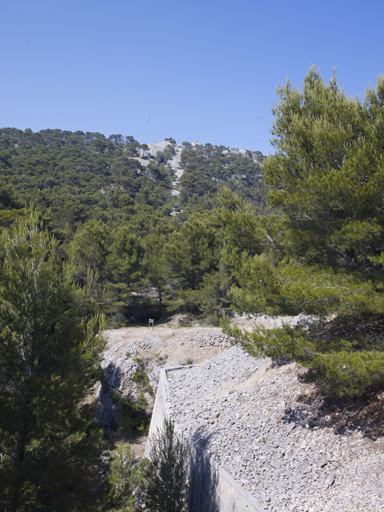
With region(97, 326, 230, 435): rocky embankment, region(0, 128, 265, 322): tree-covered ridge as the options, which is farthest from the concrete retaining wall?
region(97, 326, 230, 435): rocky embankment

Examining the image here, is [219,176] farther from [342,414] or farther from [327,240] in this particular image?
[342,414]

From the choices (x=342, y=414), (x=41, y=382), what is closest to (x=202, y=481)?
(x=342, y=414)

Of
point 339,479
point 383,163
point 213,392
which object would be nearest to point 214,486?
point 339,479

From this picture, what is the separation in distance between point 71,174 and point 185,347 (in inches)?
2586

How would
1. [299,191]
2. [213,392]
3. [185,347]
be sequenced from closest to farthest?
1. [299,191]
2. [213,392]
3. [185,347]

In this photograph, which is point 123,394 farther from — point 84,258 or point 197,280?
point 84,258

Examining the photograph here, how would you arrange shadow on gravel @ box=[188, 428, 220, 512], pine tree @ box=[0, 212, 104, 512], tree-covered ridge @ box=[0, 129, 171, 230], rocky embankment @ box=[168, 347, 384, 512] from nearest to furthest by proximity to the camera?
rocky embankment @ box=[168, 347, 384, 512], pine tree @ box=[0, 212, 104, 512], shadow on gravel @ box=[188, 428, 220, 512], tree-covered ridge @ box=[0, 129, 171, 230]

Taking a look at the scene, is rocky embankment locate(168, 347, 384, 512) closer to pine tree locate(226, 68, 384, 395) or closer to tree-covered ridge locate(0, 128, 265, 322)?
pine tree locate(226, 68, 384, 395)

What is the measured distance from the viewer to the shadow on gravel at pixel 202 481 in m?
6.64

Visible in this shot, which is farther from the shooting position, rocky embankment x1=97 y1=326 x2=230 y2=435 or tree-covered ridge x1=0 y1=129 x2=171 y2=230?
tree-covered ridge x1=0 y1=129 x2=171 y2=230

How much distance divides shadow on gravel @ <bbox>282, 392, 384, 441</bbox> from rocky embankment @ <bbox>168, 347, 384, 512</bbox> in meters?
0.03

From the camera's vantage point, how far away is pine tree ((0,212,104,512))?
A: 5664 millimetres

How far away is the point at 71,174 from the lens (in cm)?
7200

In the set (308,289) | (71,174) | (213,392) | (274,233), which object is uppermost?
(71,174)
